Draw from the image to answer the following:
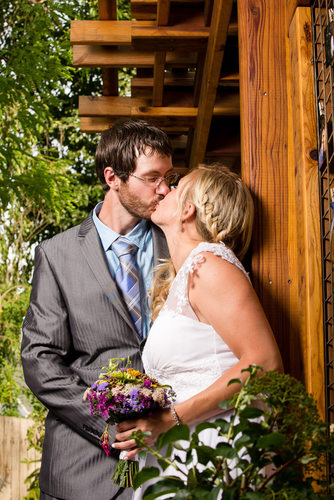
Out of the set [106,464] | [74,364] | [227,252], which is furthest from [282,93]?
[106,464]

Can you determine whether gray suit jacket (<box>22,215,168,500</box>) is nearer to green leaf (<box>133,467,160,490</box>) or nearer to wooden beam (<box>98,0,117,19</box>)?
green leaf (<box>133,467,160,490</box>)

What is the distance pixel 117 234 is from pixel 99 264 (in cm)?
24

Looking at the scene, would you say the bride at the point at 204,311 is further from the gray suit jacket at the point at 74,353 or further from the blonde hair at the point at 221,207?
the gray suit jacket at the point at 74,353

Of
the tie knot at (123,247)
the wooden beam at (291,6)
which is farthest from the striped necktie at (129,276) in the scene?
the wooden beam at (291,6)

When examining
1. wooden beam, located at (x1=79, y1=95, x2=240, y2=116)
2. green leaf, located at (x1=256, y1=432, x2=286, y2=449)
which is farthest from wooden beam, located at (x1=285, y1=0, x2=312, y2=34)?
wooden beam, located at (x1=79, y1=95, x2=240, y2=116)

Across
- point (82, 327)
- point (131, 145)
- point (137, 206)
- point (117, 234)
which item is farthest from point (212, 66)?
point (82, 327)

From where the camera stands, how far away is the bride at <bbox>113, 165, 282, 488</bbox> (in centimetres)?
159

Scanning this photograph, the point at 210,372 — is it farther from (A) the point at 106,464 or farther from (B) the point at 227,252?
(A) the point at 106,464

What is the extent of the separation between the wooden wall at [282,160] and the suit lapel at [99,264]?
1.66 ft

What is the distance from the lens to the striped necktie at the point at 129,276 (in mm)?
2271

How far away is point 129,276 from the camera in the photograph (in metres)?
2.35

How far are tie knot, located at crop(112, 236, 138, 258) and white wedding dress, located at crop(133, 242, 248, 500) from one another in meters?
0.60

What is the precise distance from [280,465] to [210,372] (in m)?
0.66

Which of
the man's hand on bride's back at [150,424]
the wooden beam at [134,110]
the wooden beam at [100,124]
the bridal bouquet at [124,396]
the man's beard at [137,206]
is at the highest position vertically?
the wooden beam at [134,110]
